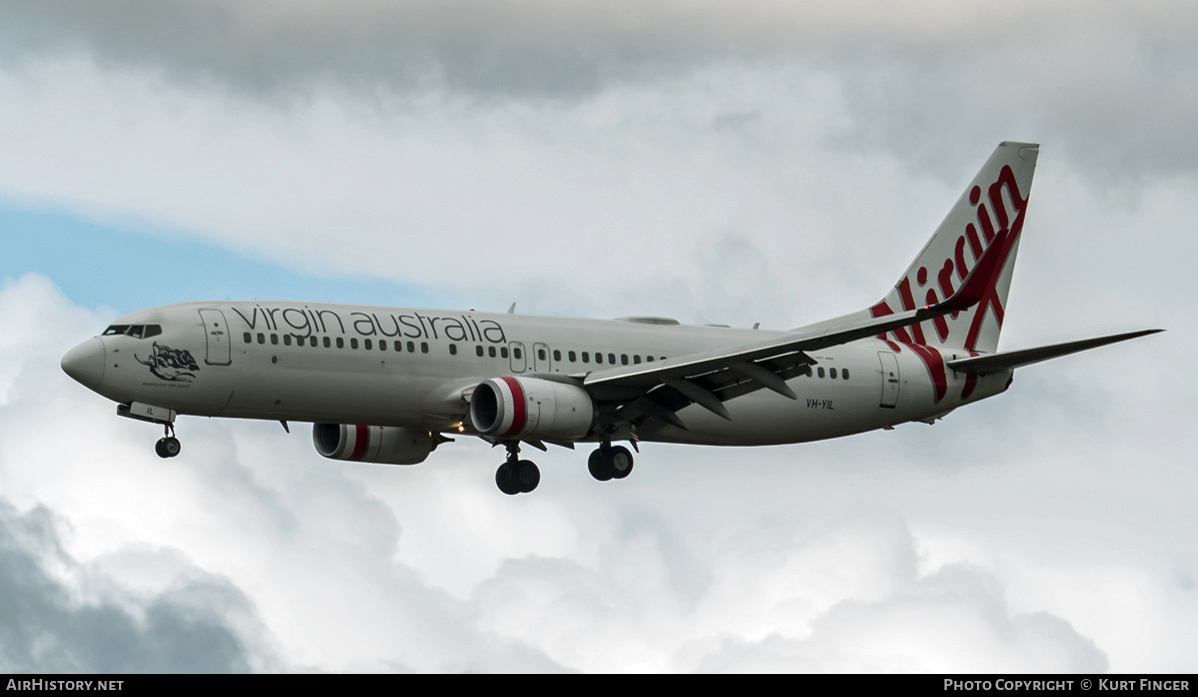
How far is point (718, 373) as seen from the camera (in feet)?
155

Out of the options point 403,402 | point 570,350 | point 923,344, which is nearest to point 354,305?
point 403,402

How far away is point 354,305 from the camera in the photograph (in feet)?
154

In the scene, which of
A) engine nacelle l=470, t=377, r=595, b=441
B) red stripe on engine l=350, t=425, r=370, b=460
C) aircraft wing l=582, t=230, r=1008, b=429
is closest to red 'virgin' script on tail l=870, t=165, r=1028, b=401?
aircraft wing l=582, t=230, r=1008, b=429

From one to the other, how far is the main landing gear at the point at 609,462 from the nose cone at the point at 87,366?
13.9 m

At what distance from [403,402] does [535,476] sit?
6245 millimetres

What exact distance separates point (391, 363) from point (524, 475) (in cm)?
662

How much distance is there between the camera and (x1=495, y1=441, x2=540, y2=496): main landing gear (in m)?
50.3

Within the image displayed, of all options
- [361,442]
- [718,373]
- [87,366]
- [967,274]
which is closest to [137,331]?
[87,366]

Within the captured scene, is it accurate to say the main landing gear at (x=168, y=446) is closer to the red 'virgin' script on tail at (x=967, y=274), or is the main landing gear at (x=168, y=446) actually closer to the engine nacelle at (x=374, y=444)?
the engine nacelle at (x=374, y=444)

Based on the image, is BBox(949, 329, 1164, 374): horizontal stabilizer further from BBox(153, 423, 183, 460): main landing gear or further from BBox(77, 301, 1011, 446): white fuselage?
BBox(153, 423, 183, 460): main landing gear

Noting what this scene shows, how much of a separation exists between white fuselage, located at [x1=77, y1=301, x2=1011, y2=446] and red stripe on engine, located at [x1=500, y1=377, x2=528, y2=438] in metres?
1.73

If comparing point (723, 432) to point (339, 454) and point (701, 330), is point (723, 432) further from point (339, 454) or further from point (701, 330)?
point (339, 454)
